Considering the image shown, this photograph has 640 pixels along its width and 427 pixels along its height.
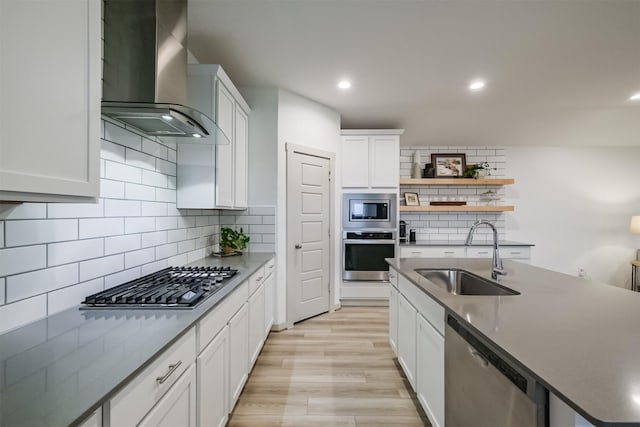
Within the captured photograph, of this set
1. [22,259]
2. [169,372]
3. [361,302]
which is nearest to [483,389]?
[169,372]

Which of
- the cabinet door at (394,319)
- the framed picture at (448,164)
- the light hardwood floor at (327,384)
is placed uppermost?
the framed picture at (448,164)

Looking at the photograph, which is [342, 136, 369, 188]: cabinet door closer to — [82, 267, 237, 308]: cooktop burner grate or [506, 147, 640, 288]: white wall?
[82, 267, 237, 308]: cooktop burner grate

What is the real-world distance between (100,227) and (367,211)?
3.07 m

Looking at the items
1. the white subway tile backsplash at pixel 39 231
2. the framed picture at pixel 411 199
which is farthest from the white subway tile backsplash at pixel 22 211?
the framed picture at pixel 411 199

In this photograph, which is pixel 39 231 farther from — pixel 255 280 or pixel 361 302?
pixel 361 302

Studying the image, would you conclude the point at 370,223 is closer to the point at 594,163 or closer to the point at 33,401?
the point at 33,401

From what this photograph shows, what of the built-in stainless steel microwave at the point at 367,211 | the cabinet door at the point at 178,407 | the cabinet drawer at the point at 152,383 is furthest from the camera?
the built-in stainless steel microwave at the point at 367,211

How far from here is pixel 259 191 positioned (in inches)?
127

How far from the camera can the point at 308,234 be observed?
3488 millimetres

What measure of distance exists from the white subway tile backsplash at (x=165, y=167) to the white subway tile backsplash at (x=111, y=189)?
1.40 feet

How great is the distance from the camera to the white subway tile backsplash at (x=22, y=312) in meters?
1.01

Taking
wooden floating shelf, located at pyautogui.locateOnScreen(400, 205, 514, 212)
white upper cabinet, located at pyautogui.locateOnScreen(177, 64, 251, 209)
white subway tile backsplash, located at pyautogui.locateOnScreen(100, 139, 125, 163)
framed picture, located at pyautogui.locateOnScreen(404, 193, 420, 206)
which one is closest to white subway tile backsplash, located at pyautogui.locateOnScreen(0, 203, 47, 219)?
white subway tile backsplash, located at pyautogui.locateOnScreen(100, 139, 125, 163)

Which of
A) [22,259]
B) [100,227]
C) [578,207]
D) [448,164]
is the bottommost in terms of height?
[22,259]

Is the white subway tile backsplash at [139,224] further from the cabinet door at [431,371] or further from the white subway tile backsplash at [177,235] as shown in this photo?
the cabinet door at [431,371]
